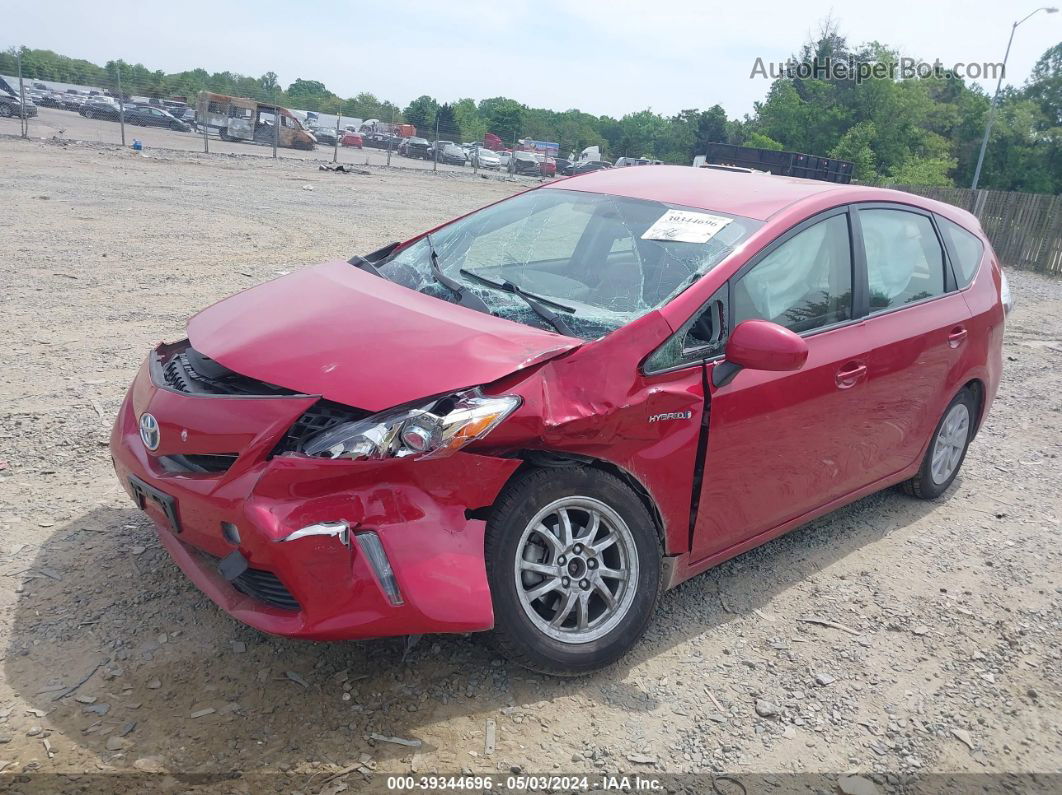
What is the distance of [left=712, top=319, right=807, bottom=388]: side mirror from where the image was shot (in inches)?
122

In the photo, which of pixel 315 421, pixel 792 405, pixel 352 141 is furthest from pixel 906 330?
pixel 352 141

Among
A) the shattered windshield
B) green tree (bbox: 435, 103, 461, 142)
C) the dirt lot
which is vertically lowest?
the dirt lot

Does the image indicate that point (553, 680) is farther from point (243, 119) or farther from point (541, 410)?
point (243, 119)

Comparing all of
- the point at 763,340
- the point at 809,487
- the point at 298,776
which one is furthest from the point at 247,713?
the point at 809,487

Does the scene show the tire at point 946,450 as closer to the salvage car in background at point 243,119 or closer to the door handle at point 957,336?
the door handle at point 957,336

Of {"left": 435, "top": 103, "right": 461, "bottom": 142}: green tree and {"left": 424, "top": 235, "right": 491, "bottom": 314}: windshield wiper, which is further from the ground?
{"left": 435, "top": 103, "right": 461, "bottom": 142}: green tree

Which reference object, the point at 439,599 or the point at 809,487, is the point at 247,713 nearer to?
the point at 439,599

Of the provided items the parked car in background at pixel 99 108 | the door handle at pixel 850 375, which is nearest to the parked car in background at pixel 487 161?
the parked car in background at pixel 99 108

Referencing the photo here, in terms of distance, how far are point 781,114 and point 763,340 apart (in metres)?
62.5

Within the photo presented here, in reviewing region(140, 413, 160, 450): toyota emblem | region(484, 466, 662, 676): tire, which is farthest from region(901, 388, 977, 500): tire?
region(140, 413, 160, 450): toyota emblem

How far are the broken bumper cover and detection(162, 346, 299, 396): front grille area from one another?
0.43ft

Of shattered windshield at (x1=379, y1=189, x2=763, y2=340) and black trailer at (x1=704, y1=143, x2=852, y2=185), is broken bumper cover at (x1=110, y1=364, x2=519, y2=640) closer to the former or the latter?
shattered windshield at (x1=379, y1=189, x2=763, y2=340)

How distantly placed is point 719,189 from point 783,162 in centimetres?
1424

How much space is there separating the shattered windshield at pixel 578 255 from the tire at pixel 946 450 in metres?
2.01
